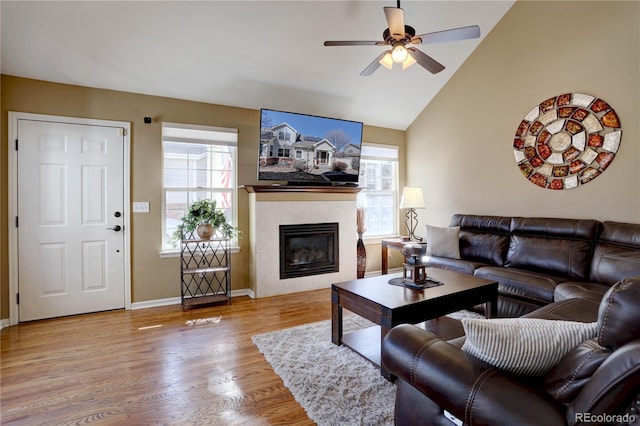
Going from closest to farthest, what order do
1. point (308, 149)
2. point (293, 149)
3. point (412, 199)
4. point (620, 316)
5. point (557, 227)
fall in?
point (620, 316), point (557, 227), point (293, 149), point (308, 149), point (412, 199)

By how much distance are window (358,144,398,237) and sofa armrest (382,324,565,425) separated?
4081mm

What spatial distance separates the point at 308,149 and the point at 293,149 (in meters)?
0.22

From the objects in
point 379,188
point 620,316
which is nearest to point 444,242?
point 379,188

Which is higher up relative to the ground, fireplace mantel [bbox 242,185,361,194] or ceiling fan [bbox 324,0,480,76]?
ceiling fan [bbox 324,0,480,76]

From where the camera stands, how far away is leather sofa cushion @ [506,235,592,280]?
3086mm

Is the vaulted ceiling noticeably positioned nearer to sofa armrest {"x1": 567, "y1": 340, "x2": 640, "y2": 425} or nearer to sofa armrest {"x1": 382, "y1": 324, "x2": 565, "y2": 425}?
sofa armrest {"x1": 382, "y1": 324, "x2": 565, "y2": 425}

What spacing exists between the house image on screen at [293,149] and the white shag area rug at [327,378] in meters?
2.16

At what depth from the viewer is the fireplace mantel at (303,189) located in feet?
13.6

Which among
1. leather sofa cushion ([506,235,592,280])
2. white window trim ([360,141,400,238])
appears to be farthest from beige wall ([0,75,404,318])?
leather sofa cushion ([506,235,592,280])

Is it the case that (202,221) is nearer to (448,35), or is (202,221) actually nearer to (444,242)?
(444,242)

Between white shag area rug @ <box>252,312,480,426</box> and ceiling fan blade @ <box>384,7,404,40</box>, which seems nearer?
white shag area rug @ <box>252,312,480,426</box>

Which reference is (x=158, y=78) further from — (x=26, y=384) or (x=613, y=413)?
(x=613, y=413)

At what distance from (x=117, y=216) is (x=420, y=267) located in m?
3.31

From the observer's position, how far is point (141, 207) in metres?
3.77
